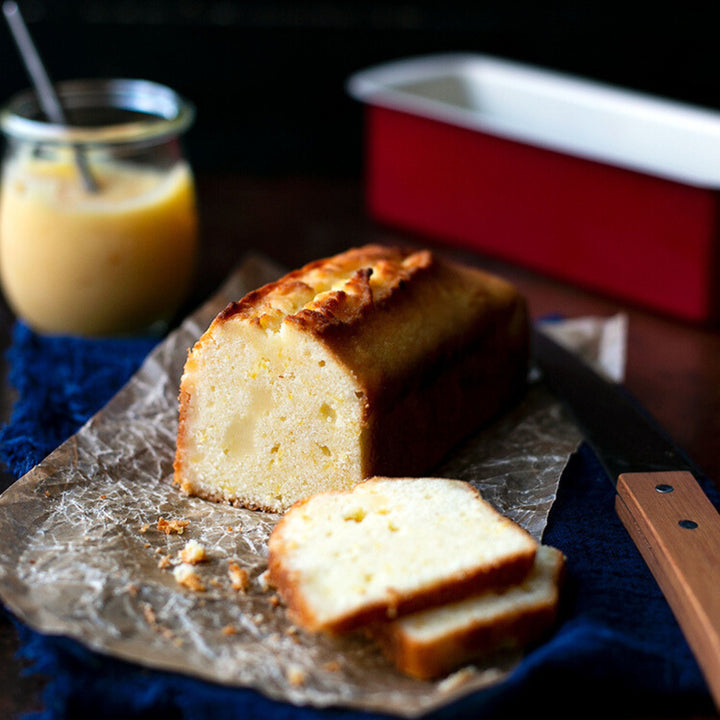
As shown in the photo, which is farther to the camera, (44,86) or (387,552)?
(44,86)

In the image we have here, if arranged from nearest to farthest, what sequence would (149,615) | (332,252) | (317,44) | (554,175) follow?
1. (149,615)
2. (554,175)
3. (332,252)
4. (317,44)

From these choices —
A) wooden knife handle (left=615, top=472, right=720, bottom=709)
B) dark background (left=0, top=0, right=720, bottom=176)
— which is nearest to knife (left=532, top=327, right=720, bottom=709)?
wooden knife handle (left=615, top=472, right=720, bottom=709)

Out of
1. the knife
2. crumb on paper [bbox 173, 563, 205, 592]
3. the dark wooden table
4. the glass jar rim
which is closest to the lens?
the knife

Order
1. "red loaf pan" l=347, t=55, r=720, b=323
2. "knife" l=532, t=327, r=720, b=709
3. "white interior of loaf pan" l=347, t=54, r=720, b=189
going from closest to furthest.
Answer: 1. "knife" l=532, t=327, r=720, b=709
2. "red loaf pan" l=347, t=55, r=720, b=323
3. "white interior of loaf pan" l=347, t=54, r=720, b=189

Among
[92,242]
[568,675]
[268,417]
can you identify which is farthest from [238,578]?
[92,242]

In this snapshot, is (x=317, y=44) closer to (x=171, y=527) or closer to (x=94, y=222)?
(x=94, y=222)

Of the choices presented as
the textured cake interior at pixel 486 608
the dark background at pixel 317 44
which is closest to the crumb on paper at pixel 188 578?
the textured cake interior at pixel 486 608

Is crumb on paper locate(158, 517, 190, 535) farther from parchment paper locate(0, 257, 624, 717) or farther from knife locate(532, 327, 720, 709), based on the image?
knife locate(532, 327, 720, 709)
